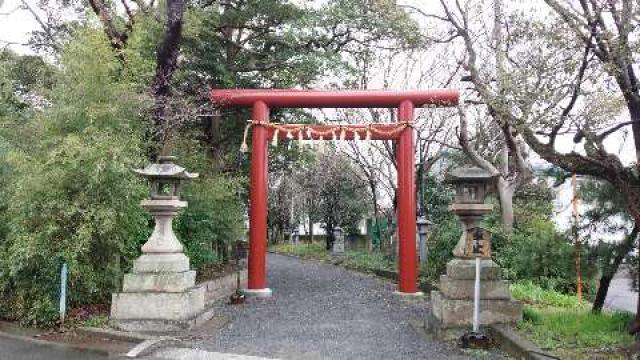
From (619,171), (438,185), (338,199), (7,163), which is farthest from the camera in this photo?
(338,199)

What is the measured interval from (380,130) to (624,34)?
6.69 metres

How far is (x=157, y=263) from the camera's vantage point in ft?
26.3

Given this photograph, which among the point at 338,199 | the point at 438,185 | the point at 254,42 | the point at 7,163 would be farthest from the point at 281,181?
the point at 7,163

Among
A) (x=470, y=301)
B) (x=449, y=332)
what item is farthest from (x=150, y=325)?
(x=470, y=301)

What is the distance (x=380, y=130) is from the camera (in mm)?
12523

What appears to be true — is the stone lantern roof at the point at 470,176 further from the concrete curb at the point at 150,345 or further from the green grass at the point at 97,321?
the green grass at the point at 97,321

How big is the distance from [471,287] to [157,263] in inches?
174

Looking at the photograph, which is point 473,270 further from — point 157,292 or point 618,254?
point 157,292

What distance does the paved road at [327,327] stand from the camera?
7.16 m

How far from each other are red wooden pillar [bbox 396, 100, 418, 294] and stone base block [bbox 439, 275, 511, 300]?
4.25 metres

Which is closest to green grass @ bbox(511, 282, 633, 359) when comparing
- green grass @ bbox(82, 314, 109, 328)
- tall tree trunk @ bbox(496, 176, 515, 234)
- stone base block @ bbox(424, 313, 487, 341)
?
stone base block @ bbox(424, 313, 487, 341)

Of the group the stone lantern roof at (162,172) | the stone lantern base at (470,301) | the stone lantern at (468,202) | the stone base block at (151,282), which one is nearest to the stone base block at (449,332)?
the stone lantern base at (470,301)

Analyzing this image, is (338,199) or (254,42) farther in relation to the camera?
(338,199)

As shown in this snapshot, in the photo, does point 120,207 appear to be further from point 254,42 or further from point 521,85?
point 254,42
